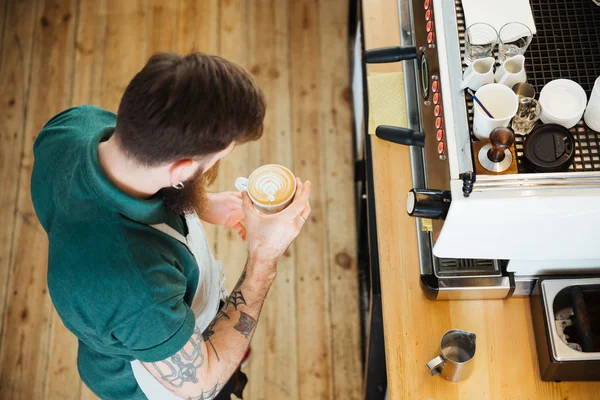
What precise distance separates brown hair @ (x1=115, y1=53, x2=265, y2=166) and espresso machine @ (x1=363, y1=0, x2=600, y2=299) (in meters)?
0.44

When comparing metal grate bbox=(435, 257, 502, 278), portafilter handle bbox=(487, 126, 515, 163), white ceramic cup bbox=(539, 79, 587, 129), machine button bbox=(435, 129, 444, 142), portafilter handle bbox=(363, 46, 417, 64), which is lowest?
metal grate bbox=(435, 257, 502, 278)

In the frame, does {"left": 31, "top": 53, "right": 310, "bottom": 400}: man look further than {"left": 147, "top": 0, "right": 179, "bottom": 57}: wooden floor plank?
A: No

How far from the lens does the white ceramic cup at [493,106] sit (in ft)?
4.10

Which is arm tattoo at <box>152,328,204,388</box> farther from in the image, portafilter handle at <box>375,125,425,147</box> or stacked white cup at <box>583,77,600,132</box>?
stacked white cup at <box>583,77,600,132</box>

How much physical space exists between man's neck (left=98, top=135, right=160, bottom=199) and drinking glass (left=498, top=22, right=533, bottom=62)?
0.82 m

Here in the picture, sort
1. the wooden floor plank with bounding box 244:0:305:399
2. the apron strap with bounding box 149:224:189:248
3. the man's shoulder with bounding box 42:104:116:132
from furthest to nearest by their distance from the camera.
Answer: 1. the wooden floor plank with bounding box 244:0:305:399
2. the man's shoulder with bounding box 42:104:116:132
3. the apron strap with bounding box 149:224:189:248

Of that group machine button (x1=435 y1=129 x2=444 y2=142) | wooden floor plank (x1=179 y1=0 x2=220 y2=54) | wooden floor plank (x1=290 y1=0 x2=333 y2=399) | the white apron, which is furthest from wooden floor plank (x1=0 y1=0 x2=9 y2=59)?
machine button (x1=435 y1=129 x2=444 y2=142)

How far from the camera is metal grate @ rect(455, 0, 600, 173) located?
1289mm

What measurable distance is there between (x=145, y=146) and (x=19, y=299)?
5.94 feet

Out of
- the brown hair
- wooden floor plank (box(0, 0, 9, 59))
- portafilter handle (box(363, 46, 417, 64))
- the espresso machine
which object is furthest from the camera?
wooden floor plank (box(0, 0, 9, 59))

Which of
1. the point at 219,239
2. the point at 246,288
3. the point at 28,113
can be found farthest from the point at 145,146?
the point at 28,113

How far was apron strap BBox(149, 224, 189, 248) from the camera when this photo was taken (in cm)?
132

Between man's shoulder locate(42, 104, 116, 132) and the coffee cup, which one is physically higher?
man's shoulder locate(42, 104, 116, 132)

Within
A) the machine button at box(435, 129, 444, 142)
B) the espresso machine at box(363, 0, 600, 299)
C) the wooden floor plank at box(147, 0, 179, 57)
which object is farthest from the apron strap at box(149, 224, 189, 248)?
the wooden floor plank at box(147, 0, 179, 57)
